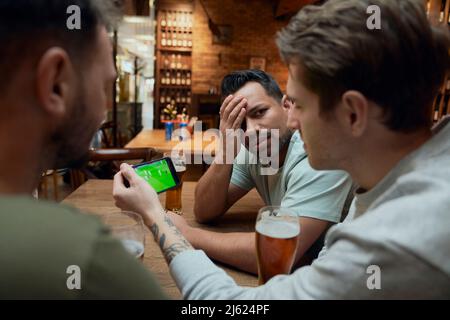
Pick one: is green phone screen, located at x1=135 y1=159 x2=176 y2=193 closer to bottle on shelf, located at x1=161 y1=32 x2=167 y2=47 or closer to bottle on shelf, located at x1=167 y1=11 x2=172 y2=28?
bottle on shelf, located at x1=161 y1=32 x2=167 y2=47

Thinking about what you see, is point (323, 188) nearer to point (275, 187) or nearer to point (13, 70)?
point (275, 187)

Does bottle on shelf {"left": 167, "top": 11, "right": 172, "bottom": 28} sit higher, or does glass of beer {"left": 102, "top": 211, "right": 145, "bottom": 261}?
bottle on shelf {"left": 167, "top": 11, "right": 172, "bottom": 28}

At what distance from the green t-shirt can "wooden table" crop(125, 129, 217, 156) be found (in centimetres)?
306

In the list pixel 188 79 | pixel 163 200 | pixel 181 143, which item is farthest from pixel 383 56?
pixel 188 79

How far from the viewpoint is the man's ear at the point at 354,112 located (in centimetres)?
72

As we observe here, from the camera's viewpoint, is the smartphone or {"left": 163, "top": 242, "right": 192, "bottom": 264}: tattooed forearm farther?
the smartphone

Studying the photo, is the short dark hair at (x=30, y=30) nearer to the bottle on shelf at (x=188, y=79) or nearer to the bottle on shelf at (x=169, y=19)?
the bottle on shelf at (x=188, y=79)

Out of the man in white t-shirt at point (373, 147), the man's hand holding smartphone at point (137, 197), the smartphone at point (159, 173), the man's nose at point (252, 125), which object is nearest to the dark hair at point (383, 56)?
the man in white t-shirt at point (373, 147)

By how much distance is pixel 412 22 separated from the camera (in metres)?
0.71

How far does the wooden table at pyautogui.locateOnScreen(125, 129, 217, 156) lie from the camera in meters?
3.62

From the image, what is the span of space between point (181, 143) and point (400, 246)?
3.53 metres

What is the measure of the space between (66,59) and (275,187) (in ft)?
3.79

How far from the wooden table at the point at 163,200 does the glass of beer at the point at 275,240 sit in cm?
14

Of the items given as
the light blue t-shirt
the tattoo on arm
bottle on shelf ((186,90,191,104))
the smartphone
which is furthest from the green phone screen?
bottle on shelf ((186,90,191,104))
